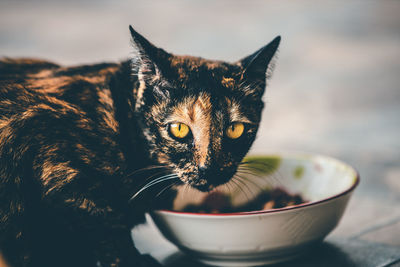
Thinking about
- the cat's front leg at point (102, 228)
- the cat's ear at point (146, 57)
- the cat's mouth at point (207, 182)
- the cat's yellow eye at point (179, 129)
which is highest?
the cat's ear at point (146, 57)

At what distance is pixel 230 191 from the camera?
946 mm

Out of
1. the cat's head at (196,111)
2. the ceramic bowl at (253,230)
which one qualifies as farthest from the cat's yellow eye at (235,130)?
the ceramic bowl at (253,230)

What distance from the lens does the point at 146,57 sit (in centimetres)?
71

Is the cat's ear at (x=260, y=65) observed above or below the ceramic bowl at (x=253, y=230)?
above

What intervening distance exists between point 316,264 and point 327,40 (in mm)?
2407

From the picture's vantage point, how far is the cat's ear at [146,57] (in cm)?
68

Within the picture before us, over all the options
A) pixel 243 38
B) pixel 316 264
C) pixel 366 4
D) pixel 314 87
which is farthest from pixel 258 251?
pixel 366 4

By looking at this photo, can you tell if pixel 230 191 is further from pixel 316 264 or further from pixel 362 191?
pixel 362 191

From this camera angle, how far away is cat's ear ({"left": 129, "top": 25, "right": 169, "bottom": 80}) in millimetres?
680

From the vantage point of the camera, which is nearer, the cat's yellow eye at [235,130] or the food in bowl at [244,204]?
the cat's yellow eye at [235,130]

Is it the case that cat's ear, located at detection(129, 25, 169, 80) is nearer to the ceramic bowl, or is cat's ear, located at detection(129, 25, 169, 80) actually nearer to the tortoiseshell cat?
the tortoiseshell cat

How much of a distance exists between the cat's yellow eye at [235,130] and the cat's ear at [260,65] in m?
0.09

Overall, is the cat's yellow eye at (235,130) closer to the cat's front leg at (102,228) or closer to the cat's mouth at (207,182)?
the cat's mouth at (207,182)

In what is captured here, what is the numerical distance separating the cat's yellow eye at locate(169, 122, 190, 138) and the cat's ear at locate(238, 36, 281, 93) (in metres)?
0.16
